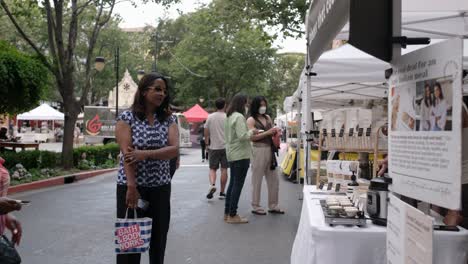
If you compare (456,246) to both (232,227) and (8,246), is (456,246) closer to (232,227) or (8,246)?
(8,246)

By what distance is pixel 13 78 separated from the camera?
11.9 metres

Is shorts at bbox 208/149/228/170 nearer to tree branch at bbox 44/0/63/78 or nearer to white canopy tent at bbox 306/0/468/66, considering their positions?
white canopy tent at bbox 306/0/468/66

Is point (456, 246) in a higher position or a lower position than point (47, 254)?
higher

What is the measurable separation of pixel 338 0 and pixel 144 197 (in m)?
1.97

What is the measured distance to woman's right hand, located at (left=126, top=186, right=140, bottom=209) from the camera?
3.49 m

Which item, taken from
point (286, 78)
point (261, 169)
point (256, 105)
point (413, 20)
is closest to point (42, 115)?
point (256, 105)

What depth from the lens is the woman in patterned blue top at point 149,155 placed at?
353 cm

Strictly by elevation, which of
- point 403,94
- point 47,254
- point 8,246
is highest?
point 403,94

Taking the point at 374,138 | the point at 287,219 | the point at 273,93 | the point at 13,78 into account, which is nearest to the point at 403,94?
the point at 374,138

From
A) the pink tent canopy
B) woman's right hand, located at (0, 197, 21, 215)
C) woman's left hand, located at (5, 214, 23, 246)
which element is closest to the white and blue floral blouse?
woman's left hand, located at (5, 214, 23, 246)

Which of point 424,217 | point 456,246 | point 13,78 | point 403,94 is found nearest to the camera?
point 424,217

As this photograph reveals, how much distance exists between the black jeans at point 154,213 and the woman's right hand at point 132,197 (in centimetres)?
7

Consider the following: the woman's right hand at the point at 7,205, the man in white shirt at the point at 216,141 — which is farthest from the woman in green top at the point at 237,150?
the woman's right hand at the point at 7,205

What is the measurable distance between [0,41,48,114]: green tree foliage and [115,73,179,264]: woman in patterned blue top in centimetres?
904
